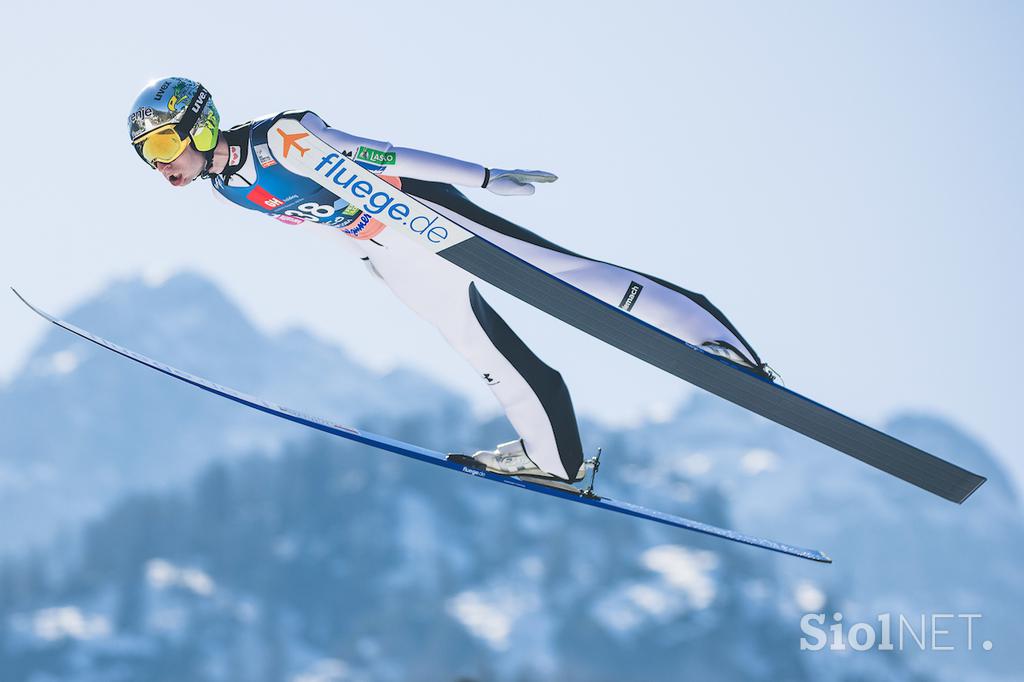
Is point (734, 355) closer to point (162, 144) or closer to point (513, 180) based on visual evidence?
point (513, 180)

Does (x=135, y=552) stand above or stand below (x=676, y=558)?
below

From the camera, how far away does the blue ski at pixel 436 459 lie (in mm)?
10289

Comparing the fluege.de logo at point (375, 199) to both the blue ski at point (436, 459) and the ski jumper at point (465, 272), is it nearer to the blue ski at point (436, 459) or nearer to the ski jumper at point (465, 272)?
the ski jumper at point (465, 272)

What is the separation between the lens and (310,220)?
9.48 meters

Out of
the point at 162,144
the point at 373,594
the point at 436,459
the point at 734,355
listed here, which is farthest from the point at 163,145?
the point at 373,594

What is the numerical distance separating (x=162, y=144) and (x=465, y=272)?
7.26ft

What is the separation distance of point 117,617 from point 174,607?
9037 millimetres

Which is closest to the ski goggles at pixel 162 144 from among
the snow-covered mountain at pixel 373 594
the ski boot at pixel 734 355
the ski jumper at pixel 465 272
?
the ski jumper at pixel 465 272

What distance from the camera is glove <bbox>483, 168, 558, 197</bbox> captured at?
8.70 meters

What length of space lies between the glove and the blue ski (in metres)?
2.40

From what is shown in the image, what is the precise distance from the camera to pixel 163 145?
352 inches

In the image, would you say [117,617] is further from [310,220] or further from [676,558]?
[310,220]

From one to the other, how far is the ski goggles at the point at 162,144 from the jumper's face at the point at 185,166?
0.12ft

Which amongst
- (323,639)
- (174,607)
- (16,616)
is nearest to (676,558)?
(323,639)
